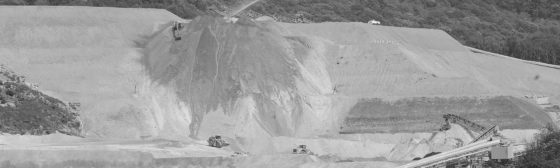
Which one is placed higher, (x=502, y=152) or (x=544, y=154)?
(x=502, y=152)

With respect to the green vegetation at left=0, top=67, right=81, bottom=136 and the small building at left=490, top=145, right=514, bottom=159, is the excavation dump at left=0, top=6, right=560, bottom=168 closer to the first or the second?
the green vegetation at left=0, top=67, right=81, bottom=136

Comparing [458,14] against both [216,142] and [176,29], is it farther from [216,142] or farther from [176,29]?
[216,142]

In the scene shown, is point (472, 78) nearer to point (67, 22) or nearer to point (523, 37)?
point (67, 22)

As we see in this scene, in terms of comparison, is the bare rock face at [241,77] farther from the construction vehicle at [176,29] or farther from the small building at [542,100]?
the small building at [542,100]

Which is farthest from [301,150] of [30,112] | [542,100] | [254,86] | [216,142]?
[542,100]

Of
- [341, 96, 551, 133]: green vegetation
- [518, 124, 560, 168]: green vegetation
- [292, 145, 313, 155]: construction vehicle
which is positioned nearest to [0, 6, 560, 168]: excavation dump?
[341, 96, 551, 133]: green vegetation

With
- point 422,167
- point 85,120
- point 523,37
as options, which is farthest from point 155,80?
point 523,37

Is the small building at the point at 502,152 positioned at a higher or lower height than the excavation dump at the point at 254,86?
lower

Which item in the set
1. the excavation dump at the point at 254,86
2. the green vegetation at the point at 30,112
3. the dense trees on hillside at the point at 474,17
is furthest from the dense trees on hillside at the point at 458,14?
the green vegetation at the point at 30,112
